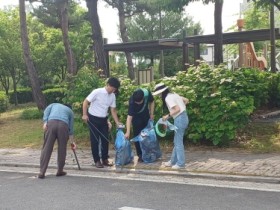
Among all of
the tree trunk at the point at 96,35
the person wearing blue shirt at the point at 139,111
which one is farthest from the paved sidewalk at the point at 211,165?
the tree trunk at the point at 96,35

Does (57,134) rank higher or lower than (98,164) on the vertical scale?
higher

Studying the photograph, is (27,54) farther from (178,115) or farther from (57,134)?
(178,115)

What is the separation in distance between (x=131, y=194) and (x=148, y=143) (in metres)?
2.13

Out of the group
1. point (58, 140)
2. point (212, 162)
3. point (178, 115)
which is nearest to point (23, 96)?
point (58, 140)

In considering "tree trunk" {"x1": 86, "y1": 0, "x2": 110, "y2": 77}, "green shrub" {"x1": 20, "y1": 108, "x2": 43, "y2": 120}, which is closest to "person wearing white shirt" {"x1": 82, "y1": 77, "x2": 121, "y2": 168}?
"tree trunk" {"x1": 86, "y1": 0, "x2": 110, "y2": 77}

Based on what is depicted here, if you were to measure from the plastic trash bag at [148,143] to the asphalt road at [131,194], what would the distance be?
917mm

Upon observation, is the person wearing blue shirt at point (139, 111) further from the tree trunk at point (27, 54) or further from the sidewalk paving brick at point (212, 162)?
the tree trunk at point (27, 54)

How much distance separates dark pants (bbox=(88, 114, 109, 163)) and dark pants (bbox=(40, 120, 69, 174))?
0.56m

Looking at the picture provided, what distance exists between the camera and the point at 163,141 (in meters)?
11.0

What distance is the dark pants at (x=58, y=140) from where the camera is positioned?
27.3ft

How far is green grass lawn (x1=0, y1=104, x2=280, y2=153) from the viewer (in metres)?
10.2

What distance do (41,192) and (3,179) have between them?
5.16 feet

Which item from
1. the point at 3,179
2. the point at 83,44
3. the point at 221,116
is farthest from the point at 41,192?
the point at 83,44

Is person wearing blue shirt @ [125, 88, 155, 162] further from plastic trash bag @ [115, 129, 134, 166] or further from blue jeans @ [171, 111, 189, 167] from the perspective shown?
blue jeans @ [171, 111, 189, 167]
